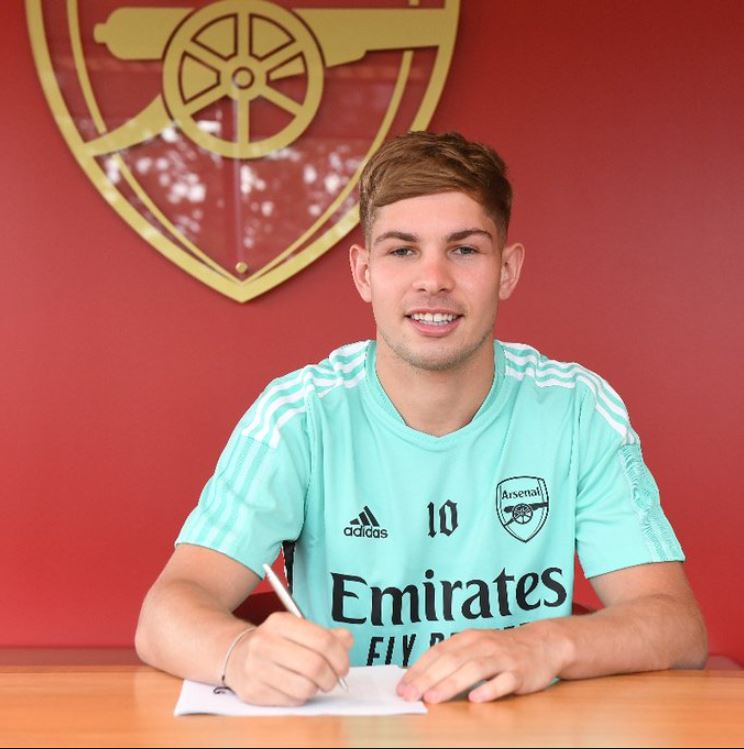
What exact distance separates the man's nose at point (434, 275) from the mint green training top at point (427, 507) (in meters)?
0.18

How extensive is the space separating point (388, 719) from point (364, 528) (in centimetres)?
53

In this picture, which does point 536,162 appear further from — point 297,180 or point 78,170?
point 78,170

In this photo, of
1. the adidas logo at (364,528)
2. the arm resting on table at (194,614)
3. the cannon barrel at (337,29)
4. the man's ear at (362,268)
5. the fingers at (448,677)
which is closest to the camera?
the fingers at (448,677)

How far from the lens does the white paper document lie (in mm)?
1158

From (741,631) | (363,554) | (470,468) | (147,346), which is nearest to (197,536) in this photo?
(363,554)

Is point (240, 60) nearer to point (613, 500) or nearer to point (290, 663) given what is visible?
point (613, 500)

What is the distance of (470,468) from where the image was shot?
1689 millimetres

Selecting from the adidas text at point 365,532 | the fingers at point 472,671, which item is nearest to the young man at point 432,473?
the adidas text at point 365,532

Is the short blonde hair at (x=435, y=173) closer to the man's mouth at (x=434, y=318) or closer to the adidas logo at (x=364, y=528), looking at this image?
the man's mouth at (x=434, y=318)

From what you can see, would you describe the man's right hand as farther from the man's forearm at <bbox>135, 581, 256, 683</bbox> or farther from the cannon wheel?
the cannon wheel

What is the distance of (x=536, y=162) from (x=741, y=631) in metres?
1.30

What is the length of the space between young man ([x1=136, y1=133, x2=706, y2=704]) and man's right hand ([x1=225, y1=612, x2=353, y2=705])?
308mm

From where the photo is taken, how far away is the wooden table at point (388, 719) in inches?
42.2

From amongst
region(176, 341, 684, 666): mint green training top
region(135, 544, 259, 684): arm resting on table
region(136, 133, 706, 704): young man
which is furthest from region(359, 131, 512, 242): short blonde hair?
region(135, 544, 259, 684): arm resting on table
